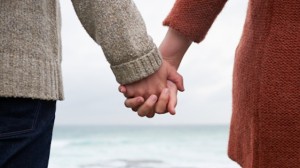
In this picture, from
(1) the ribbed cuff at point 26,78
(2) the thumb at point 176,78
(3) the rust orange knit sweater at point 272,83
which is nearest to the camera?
(3) the rust orange knit sweater at point 272,83

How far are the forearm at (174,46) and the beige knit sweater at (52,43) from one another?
0.07 m

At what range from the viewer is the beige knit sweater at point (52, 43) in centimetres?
147

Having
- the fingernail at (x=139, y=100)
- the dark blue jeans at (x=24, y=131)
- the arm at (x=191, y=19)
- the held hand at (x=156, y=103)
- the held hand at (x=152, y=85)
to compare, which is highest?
the arm at (x=191, y=19)

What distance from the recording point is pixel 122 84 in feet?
5.91

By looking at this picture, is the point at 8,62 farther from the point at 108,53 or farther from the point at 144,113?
the point at 144,113

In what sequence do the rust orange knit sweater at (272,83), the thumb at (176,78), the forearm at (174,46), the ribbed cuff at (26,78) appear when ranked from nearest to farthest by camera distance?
the rust orange knit sweater at (272,83) < the ribbed cuff at (26,78) < the forearm at (174,46) < the thumb at (176,78)

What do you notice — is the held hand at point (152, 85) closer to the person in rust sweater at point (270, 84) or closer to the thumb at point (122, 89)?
the thumb at point (122, 89)

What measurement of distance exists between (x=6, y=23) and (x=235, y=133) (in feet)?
2.20

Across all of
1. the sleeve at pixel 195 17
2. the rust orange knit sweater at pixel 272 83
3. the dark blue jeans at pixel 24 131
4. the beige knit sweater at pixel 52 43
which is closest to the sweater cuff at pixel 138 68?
the beige knit sweater at pixel 52 43

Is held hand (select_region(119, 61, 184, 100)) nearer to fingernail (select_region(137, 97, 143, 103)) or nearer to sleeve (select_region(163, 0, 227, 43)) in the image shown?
fingernail (select_region(137, 97, 143, 103))

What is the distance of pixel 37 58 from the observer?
4.93 ft

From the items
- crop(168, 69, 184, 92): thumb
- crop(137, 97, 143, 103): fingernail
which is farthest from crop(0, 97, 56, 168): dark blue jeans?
crop(168, 69, 184, 92): thumb

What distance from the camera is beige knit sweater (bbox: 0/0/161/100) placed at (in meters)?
1.47

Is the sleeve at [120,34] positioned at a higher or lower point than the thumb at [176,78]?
higher
